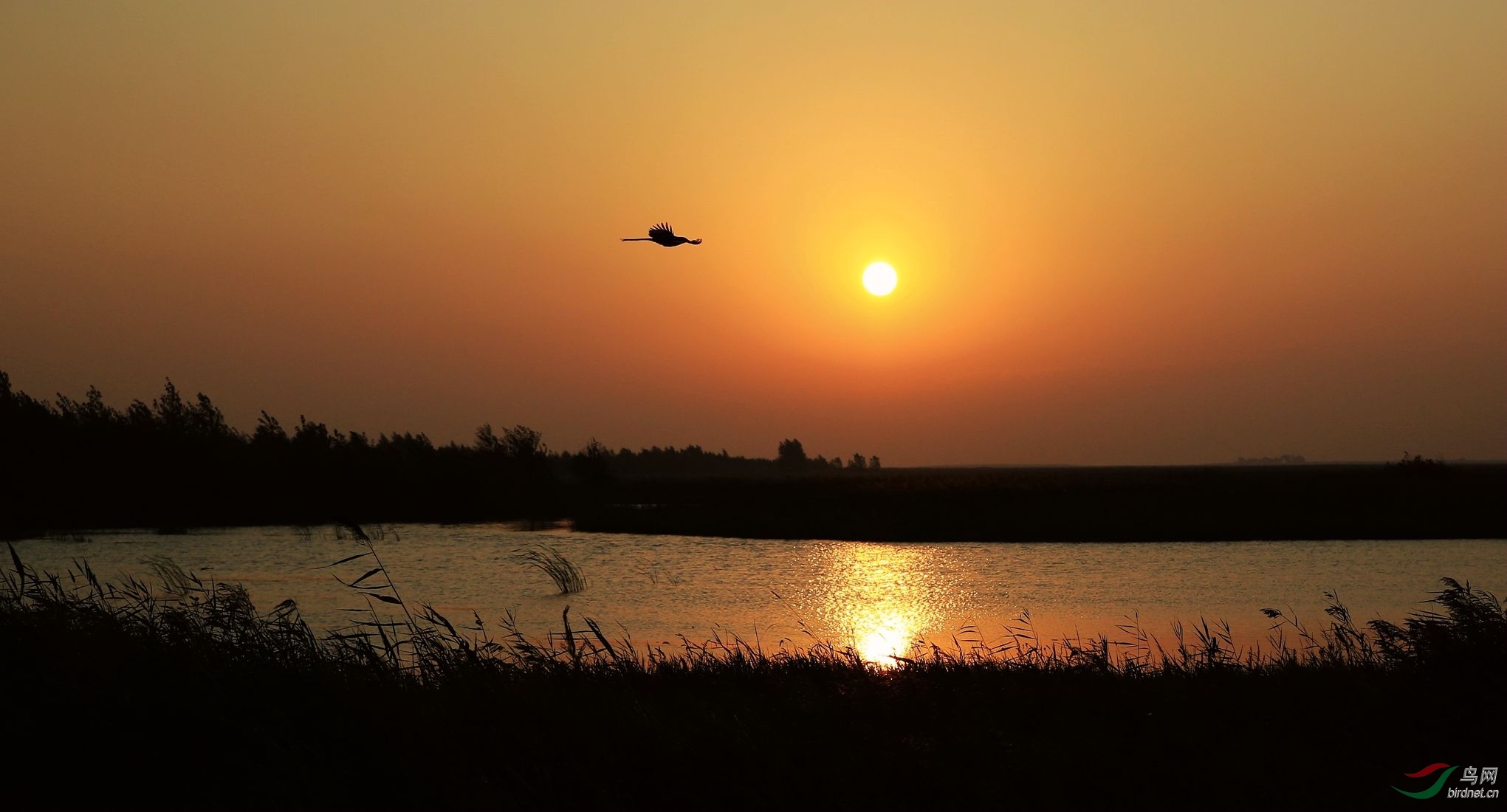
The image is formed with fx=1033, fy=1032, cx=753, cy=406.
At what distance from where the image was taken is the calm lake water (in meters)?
25.4

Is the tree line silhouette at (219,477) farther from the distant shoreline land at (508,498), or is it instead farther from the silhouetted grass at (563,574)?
the silhouetted grass at (563,574)

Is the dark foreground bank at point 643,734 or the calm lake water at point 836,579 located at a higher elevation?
the dark foreground bank at point 643,734

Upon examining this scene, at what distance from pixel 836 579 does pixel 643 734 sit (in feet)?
91.1

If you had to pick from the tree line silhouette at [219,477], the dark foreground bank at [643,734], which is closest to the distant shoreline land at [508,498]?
the tree line silhouette at [219,477]

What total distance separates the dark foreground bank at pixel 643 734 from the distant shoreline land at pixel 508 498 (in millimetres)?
42077

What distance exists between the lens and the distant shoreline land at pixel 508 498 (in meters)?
56.8

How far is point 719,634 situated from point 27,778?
15.3 meters

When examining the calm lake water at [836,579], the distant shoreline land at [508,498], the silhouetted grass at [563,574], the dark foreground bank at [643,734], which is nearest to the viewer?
the dark foreground bank at [643,734]

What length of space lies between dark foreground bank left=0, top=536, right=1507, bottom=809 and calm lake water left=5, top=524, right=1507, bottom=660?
29.1ft

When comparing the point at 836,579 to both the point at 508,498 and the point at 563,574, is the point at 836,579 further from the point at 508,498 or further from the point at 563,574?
the point at 508,498

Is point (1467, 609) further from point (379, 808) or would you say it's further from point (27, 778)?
point (27, 778)

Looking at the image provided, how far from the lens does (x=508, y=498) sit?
83.8 metres

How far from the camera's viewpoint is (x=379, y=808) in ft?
28.2

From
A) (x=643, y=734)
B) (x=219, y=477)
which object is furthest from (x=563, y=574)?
(x=219, y=477)
